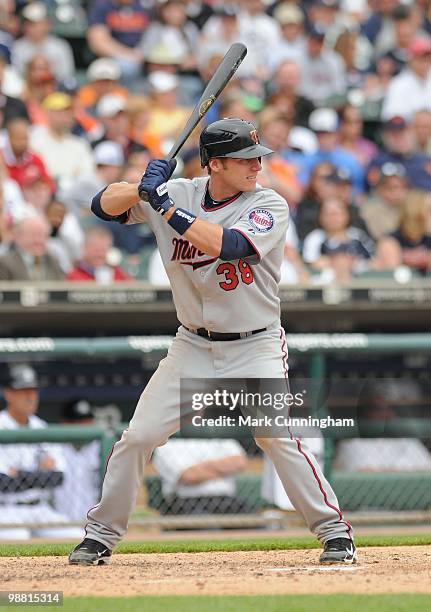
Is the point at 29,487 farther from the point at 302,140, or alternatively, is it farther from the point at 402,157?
the point at 402,157

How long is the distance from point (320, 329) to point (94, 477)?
248cm

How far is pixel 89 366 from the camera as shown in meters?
8.70

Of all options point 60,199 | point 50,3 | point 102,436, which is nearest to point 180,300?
point 102,436

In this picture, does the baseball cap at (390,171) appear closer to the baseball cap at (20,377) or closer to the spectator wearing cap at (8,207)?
the spectator wearing cap at (8,207)

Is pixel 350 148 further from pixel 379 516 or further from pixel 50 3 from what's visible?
pixel 379 516

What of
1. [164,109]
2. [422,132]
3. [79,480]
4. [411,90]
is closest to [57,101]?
[164,109]

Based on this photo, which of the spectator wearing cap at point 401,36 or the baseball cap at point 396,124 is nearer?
the baseball cap at point 396,124

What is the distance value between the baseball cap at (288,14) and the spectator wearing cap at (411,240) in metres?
3.42

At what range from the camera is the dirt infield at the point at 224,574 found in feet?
15.0

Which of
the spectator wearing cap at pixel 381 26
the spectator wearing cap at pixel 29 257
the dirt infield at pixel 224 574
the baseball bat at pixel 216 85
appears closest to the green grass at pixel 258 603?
the dirt infield at pixel 224 574

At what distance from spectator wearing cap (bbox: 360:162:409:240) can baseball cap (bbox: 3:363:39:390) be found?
3.97m

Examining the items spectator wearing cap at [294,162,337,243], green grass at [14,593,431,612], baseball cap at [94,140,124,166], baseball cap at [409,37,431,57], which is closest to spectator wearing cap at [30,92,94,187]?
baseball cap at [94,140,124,166]

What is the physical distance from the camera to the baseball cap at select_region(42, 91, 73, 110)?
36.4 ft

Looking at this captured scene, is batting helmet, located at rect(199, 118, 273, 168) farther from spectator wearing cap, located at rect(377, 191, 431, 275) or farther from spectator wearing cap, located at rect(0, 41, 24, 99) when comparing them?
spectator wearing cap, located at rect(0, 41, 24, 99)
